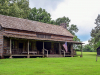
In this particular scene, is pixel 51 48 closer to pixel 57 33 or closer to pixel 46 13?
pixel 57 33

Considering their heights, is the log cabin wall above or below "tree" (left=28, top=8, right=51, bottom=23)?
below

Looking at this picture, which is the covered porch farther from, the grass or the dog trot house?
the grass

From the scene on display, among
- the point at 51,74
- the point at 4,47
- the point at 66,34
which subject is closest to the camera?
the point at 51,74

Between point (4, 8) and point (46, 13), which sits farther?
point (46, 13)

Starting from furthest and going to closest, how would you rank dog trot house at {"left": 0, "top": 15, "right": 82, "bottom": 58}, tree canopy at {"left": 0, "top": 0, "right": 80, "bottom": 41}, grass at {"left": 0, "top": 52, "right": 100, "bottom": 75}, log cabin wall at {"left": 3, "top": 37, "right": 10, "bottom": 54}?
tree canopy at {"left": 0, "top": 0, "right": 80, "bottom": 41} → log cabin wall at {"left": 3, "top": 37, "right": 10, "bottom": 54} → dog trot house at {"left": 0, "top": 15, "right": 82, "bottom": 58} → grass at {"left": 0, "top": 52, "right": 100, "bottom": 75}

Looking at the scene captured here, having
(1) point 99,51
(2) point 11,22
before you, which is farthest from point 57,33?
(1) point 99,51

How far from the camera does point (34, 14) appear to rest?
169 ft

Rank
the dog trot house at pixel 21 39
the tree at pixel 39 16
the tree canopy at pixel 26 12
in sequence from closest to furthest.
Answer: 1. the dog trot house at pixel 21 39
2. the tree canopy at pixel 26 12
3. the tree at pixel 39 16

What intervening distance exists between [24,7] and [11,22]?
22022 millimetres

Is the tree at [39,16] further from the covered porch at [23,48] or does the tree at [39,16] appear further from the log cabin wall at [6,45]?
the log cabin wall at [6,45]

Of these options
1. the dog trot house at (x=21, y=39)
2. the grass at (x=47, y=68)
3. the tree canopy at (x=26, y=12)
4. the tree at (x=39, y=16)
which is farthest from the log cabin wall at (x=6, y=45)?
the tree at (x=39, y=16)

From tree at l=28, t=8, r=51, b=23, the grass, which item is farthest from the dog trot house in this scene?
tree at l=28, t=8, r=51, b=23

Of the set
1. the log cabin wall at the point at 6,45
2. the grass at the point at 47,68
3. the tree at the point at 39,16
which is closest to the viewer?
the grass at the point at 47,68

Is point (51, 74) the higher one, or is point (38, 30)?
point (38, 30)
